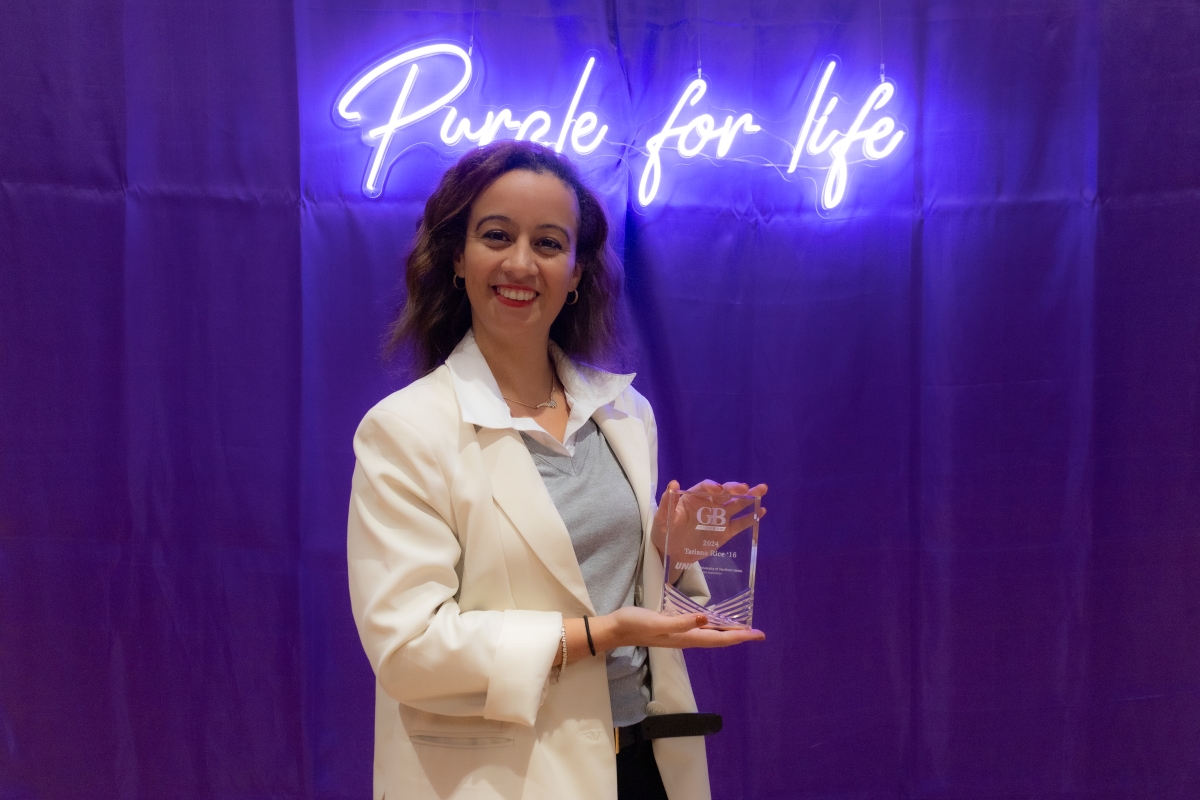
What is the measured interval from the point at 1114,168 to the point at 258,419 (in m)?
2.88

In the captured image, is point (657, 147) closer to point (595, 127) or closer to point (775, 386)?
point (595, 127)

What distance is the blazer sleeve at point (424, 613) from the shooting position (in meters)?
1.29

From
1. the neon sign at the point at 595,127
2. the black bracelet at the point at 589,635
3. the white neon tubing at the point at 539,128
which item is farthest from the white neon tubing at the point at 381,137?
the black bracelet at the point at 589,635

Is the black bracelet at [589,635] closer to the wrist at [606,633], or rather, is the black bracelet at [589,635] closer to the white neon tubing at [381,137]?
the wrist at [606,633]

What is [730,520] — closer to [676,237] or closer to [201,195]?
[676,237]

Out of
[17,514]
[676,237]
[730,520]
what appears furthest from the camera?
[676,237]

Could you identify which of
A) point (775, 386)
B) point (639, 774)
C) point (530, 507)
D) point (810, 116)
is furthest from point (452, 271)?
point (810, 116)

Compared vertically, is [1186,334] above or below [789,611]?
above

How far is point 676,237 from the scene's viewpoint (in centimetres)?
292

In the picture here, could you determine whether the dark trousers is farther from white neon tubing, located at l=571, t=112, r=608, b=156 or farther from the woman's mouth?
white neon tubing, located at l=571, t=112, r=608, b=156

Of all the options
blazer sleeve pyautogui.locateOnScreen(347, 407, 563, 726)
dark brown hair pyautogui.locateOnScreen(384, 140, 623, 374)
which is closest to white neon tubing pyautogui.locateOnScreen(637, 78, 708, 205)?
dark brown hair pyautogui.locateOnScreen(384, 140, 623, 374)

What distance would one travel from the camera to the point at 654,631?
1327mm

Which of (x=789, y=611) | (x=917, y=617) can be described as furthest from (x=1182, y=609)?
(x=789, y=611)

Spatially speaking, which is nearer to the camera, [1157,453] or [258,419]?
[258,419]
